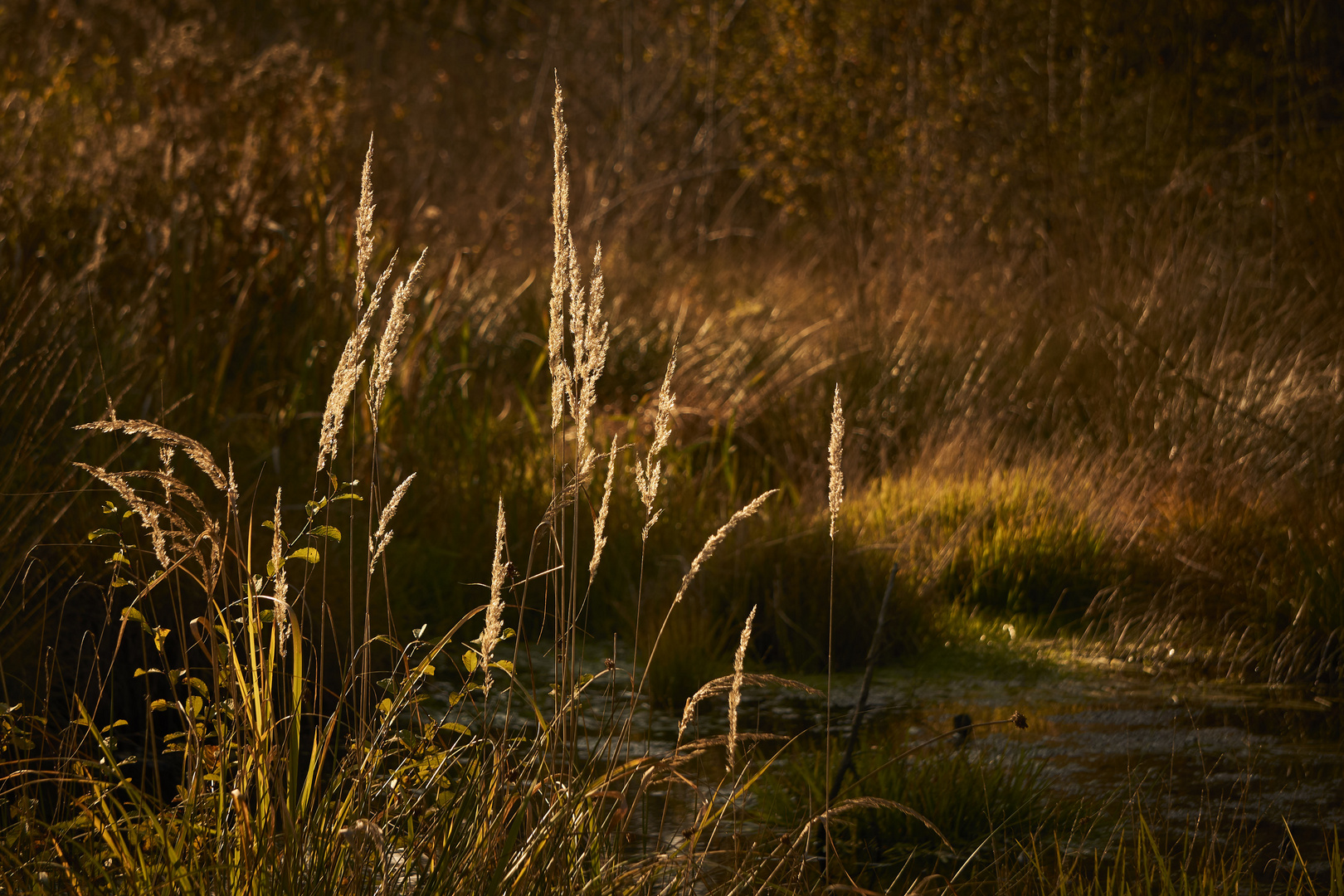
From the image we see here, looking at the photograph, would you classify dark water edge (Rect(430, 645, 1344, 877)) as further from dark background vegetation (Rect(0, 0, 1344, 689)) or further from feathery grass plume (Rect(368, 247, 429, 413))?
feathery grass plume (Rect(368, 247, 429, 413))

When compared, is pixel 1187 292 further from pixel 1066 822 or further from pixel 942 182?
pixel 1066 822

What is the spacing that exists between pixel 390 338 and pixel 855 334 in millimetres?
5753

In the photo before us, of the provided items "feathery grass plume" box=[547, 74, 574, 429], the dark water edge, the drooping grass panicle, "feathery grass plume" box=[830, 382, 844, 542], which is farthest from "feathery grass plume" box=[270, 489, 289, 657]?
the dark water edge

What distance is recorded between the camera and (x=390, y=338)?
5.98 feet

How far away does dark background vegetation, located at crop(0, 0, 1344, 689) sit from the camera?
4453 millimetres

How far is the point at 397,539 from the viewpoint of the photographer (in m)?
4.71

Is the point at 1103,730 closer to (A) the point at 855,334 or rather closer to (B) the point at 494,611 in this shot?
(B) the point at 494,611

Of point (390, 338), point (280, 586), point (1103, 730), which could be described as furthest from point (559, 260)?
point (1103, 730)

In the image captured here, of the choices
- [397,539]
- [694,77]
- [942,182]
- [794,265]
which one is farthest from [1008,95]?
[397,539]

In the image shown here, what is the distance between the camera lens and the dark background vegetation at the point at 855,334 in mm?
4453

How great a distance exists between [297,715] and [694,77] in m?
12.4

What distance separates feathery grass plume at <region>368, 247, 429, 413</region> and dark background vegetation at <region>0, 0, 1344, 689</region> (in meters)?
0.20

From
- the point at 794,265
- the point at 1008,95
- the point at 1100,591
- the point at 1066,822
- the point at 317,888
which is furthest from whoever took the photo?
the point at 794,265

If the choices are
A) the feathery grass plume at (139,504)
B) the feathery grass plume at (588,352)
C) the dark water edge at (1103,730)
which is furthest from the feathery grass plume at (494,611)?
the dark water edge at (1103,730)
